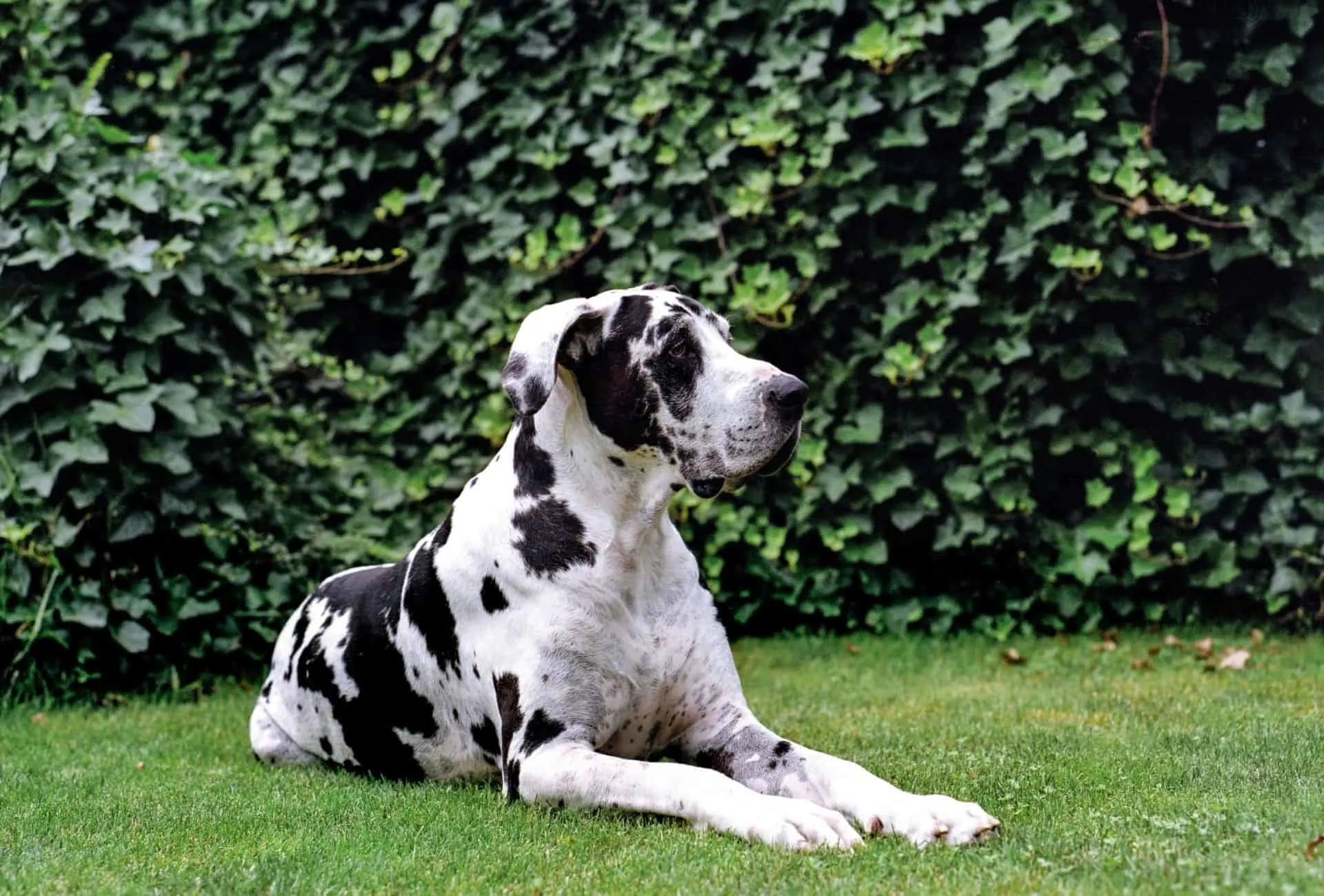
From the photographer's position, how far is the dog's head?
12.2 ft

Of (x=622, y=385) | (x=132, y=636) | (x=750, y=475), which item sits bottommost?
(x=132, y=636)

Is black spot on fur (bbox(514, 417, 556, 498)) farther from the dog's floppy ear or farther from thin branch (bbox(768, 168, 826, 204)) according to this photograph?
thin branch (bbox(768, 168, 826, 204))

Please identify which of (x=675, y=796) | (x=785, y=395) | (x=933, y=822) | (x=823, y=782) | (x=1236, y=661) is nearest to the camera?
(x=933, y=822)

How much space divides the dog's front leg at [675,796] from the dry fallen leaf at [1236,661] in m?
3.17

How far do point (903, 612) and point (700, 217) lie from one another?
7.08 feet

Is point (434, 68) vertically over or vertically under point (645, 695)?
over

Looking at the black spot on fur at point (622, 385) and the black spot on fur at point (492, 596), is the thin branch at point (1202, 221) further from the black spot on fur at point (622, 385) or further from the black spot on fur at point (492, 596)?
the black spot on fur at point (492, 596)

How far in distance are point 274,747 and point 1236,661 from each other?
12.4ft

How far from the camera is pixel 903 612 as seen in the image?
22.3 ft

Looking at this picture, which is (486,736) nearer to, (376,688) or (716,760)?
(376,688)

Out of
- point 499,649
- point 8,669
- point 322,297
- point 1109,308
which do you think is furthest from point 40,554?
point 1109,308

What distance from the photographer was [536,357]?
12.3ft

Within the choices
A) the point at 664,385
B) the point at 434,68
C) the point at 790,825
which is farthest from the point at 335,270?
the point at 790,825

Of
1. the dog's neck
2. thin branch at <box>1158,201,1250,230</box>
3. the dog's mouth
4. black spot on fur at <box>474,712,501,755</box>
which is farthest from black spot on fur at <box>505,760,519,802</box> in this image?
thin branch at <box>1158,201,1250,230</box>
